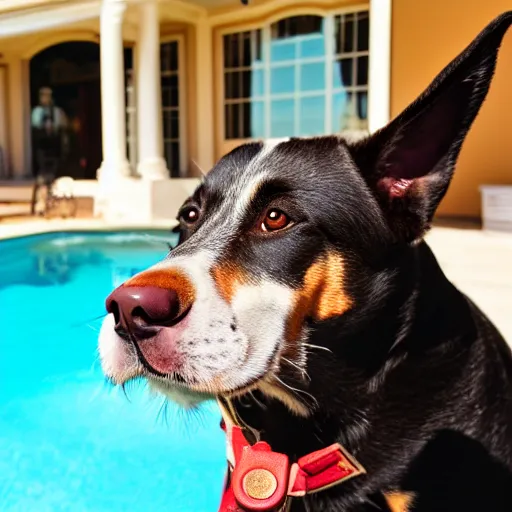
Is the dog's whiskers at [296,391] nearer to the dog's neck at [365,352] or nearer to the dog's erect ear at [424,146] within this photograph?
the dog's neck at [365,352]

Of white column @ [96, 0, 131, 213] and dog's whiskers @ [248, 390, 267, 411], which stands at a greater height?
white column @ [96, 0, 131, 213]

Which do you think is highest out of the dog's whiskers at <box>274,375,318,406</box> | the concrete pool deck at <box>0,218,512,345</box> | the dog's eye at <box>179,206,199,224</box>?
the dog's eye at <box>179,206,199,224</box>

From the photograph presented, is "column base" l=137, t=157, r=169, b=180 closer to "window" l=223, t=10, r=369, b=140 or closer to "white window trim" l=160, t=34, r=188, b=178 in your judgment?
"white window trim" l=160, t=34, r=188, b=178

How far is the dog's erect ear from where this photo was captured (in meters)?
1.32

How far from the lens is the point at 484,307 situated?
4.27 m

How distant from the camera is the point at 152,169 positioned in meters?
11.4

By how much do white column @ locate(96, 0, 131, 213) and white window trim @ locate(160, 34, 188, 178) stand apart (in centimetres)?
169

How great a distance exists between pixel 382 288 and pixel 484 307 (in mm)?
3104

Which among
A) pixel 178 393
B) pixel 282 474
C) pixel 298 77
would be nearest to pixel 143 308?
pixel 178 393

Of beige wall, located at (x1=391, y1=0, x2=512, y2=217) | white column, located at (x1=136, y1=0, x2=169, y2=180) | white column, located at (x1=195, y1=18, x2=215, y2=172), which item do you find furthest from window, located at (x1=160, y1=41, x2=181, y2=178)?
beige wall, located at (x1=391, y1=0, x2=512, y2=217)

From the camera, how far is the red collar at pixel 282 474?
138 centimetres

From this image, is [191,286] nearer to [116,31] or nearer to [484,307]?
[484,307]

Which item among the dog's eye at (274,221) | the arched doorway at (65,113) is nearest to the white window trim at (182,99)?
the arched doorway at (65,113)

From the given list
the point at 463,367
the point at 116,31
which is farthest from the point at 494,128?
the point at 463,367
